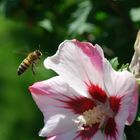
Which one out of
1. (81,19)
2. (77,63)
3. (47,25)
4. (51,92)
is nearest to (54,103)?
(51,92)

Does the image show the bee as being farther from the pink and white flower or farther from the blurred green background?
the pink and white flower

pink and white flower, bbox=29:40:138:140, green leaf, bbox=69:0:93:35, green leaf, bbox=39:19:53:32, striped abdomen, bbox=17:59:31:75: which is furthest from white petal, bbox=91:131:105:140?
green leaf, bbox=39:19:53:32

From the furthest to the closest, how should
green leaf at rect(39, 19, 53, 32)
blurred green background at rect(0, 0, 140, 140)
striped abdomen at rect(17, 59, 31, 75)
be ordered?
green leaf at rect(39, 19, 53, 32), blurred green background at rect(0, 0, 140, 140), striped abdomen at rect(17, 59, 31, 75)

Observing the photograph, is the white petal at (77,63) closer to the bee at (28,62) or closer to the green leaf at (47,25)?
the bee at (28,62)

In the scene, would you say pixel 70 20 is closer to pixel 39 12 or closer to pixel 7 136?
pixel 39 12

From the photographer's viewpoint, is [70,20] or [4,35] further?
[4,35]

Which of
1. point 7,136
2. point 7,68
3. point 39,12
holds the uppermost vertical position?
point 39,12

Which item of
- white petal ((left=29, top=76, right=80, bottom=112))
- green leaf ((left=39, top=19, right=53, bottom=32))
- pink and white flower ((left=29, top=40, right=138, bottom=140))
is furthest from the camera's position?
green leaf ((left=39, top=19, right=53, bottom=32))

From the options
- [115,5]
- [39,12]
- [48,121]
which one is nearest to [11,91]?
[39,12]
